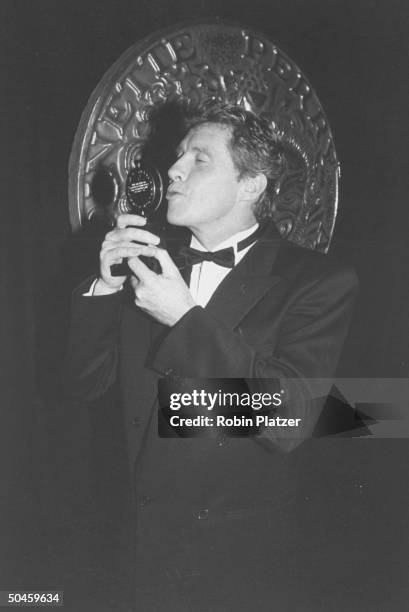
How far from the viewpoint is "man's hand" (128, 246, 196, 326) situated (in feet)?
4.71

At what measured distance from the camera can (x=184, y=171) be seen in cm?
149

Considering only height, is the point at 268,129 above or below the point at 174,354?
above

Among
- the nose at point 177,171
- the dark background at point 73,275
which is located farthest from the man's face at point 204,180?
the dark background at point 73,275

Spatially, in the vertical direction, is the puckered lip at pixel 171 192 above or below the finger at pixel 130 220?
above

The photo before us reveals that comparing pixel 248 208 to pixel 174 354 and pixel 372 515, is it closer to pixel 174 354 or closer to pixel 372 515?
pixel 174 354

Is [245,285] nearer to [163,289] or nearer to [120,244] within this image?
[163,289]

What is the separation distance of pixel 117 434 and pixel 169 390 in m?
0.19

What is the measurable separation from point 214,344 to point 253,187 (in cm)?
41

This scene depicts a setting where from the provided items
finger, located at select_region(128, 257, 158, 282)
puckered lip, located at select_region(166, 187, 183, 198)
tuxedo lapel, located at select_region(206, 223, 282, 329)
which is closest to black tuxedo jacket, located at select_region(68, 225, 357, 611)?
tuxedo lapel, located at select_region(206, 223, 282, 329)

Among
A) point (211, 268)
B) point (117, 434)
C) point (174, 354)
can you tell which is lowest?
point (117, 434)

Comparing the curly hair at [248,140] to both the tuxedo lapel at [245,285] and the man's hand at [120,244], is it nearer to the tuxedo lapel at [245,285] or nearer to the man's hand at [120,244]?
the tuxedo lapel at [245,285]

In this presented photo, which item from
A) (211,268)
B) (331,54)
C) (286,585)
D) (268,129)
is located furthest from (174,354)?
(331,54)

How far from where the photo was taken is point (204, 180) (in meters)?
1.48

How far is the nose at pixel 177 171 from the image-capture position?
1.49 meters
